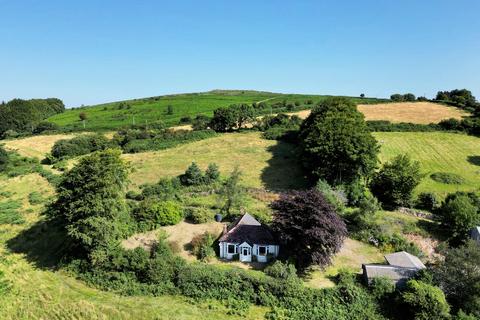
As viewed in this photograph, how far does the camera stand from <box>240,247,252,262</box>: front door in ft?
93.1

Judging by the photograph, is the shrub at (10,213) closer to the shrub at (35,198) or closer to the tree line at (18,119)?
the shrub at (35,198)

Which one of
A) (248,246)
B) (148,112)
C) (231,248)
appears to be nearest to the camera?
(248,246)

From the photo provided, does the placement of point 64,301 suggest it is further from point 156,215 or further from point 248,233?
point 248,233

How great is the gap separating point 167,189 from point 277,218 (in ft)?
56.4

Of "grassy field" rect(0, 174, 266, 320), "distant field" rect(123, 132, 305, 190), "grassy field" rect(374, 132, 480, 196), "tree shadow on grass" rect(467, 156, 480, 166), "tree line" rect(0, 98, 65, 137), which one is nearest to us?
"grassy field" rect(0, 174, 266, 320)

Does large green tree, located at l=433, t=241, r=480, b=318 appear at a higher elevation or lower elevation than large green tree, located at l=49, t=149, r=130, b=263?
lower

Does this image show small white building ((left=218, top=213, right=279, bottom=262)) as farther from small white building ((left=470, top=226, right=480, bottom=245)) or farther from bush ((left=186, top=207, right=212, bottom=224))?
small white building ((left=470, top=226, right=480, bottom=245))

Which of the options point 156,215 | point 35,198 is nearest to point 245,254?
point 156,215

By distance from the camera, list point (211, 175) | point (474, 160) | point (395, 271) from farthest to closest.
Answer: point (474, 160) → point (211, 175) → point (395, 271)

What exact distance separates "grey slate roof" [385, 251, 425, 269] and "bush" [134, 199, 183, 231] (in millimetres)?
18419

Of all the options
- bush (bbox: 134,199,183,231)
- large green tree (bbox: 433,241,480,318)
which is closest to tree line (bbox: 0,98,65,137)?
bush (bbox: 134,199,183,231)

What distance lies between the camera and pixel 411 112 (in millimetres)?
73062

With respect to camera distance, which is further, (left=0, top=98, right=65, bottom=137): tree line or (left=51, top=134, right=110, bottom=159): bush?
(left=0, top=98, right=65, bottom=137): tree line

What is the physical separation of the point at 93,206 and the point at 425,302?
78.4 feet
